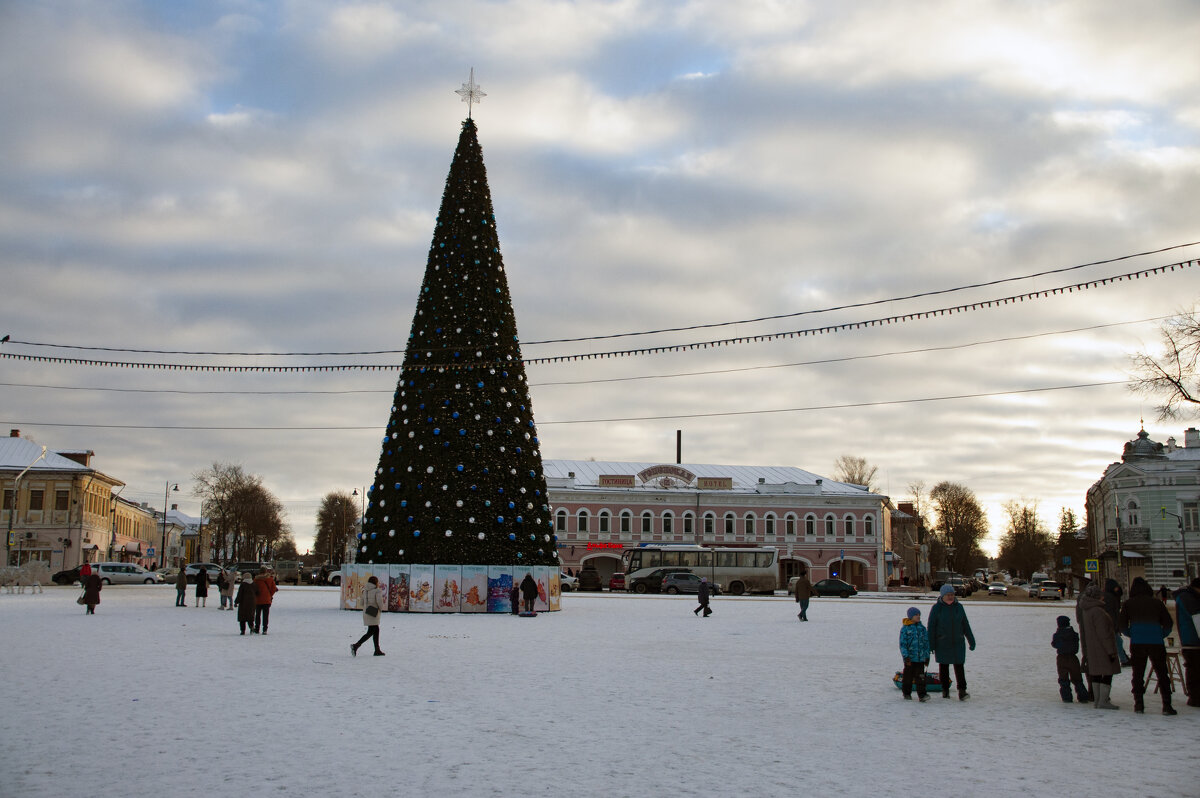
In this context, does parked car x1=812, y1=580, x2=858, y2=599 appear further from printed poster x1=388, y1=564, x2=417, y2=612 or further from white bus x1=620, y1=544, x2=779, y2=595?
printed poster x1=388, y1=564, x2=417, y2=612

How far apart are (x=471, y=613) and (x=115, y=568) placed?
36.1m

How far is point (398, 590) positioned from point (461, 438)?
5.28m

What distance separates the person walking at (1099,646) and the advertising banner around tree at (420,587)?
20.8 metres

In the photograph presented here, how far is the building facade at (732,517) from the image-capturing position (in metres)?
73.9

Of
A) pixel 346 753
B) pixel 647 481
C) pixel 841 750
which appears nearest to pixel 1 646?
pixel 346 753

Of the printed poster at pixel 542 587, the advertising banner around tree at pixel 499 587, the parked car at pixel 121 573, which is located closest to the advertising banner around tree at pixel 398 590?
the advertising banner around tree at pixel 499 587

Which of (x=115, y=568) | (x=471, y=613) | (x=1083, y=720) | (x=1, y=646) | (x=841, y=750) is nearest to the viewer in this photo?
(x=841, y=750)

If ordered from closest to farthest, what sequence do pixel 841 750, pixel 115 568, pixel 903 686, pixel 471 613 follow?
pixel 841 750 → pixel 903 686 → pixel 471 613 → pixel 115 568

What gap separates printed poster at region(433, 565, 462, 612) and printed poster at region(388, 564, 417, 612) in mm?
921

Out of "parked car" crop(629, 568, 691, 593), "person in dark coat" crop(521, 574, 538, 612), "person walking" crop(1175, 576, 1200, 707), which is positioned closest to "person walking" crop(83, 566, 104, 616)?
"person in dark coat" crop(521, 574, 538, 612)

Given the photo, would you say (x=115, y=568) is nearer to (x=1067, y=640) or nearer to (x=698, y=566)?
(x=698, y=566)

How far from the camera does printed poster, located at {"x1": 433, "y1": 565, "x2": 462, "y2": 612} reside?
96.9 feet

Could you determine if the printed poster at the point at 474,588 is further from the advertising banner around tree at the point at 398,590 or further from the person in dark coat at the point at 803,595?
the person in dark coat at the point at 803,595

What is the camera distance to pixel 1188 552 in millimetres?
64438
